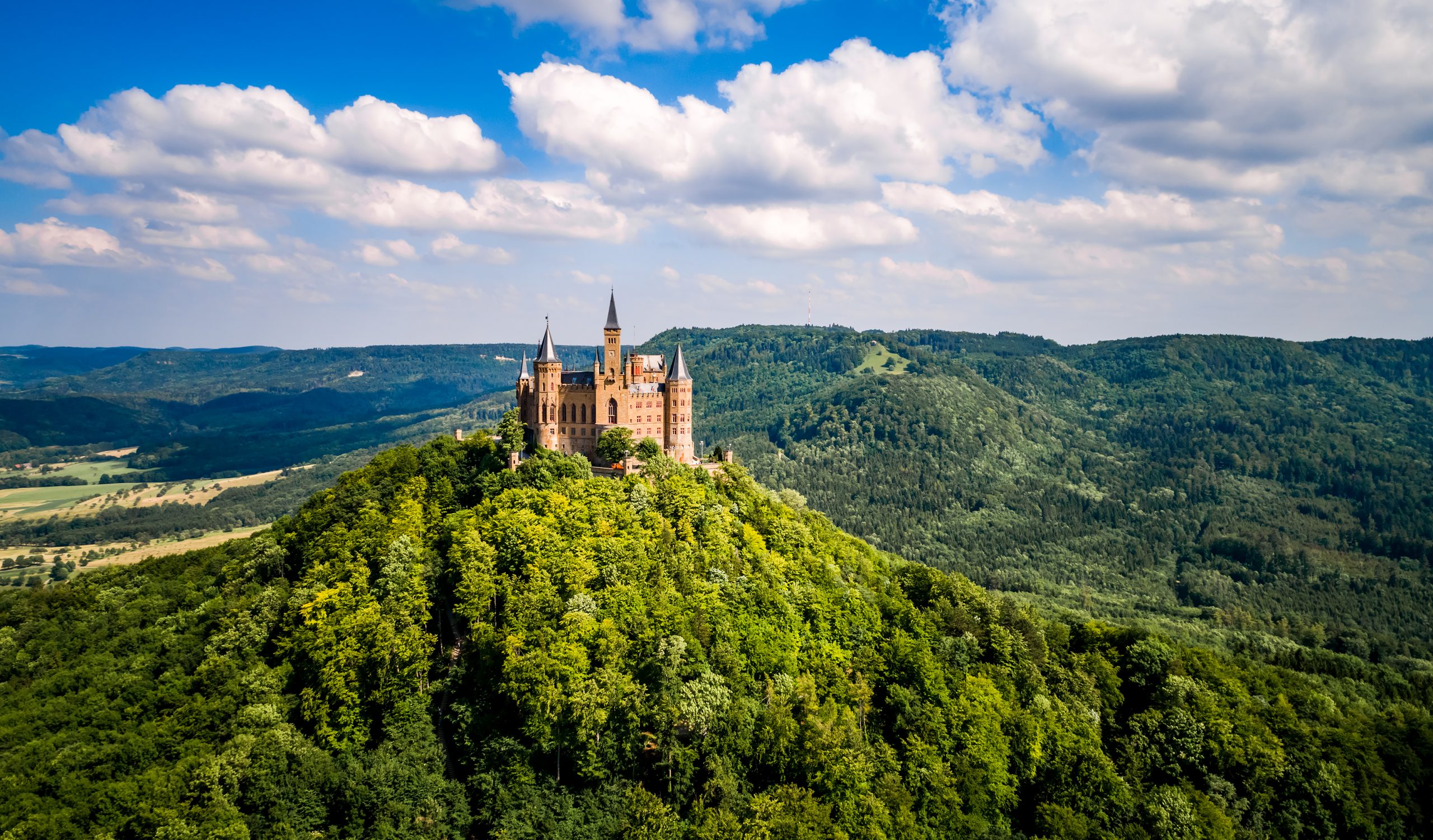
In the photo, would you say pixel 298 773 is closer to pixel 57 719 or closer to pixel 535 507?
pixel 57 719

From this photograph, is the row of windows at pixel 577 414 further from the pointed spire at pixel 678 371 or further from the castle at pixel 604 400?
the pointed spire at pixel 678 371

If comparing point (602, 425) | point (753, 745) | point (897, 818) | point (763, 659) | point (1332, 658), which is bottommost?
point (1332, 658)

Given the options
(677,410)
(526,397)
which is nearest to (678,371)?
(677,410)

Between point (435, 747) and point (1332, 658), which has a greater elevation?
point (435, 747)

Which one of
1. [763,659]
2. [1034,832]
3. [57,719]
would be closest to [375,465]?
[57,719]

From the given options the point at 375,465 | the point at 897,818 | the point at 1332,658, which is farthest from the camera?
the point at 1332,658

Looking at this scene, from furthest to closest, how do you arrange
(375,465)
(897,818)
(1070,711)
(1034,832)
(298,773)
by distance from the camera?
(375,465), (1070,711), (1034,832), (897,818), (298,773)

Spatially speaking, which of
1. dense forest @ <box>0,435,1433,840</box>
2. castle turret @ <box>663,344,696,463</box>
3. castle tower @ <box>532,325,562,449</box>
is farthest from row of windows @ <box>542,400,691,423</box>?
dense forest @ <box>0,435,1433,840</box>

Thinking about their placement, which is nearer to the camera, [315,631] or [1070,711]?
[315,631]

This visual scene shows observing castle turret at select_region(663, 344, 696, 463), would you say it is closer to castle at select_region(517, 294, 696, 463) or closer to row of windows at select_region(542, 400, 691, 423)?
castle at select_region(517, 294, 696, 463)

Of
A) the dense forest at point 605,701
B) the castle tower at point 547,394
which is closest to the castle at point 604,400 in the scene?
the castle tower at point 547,394
